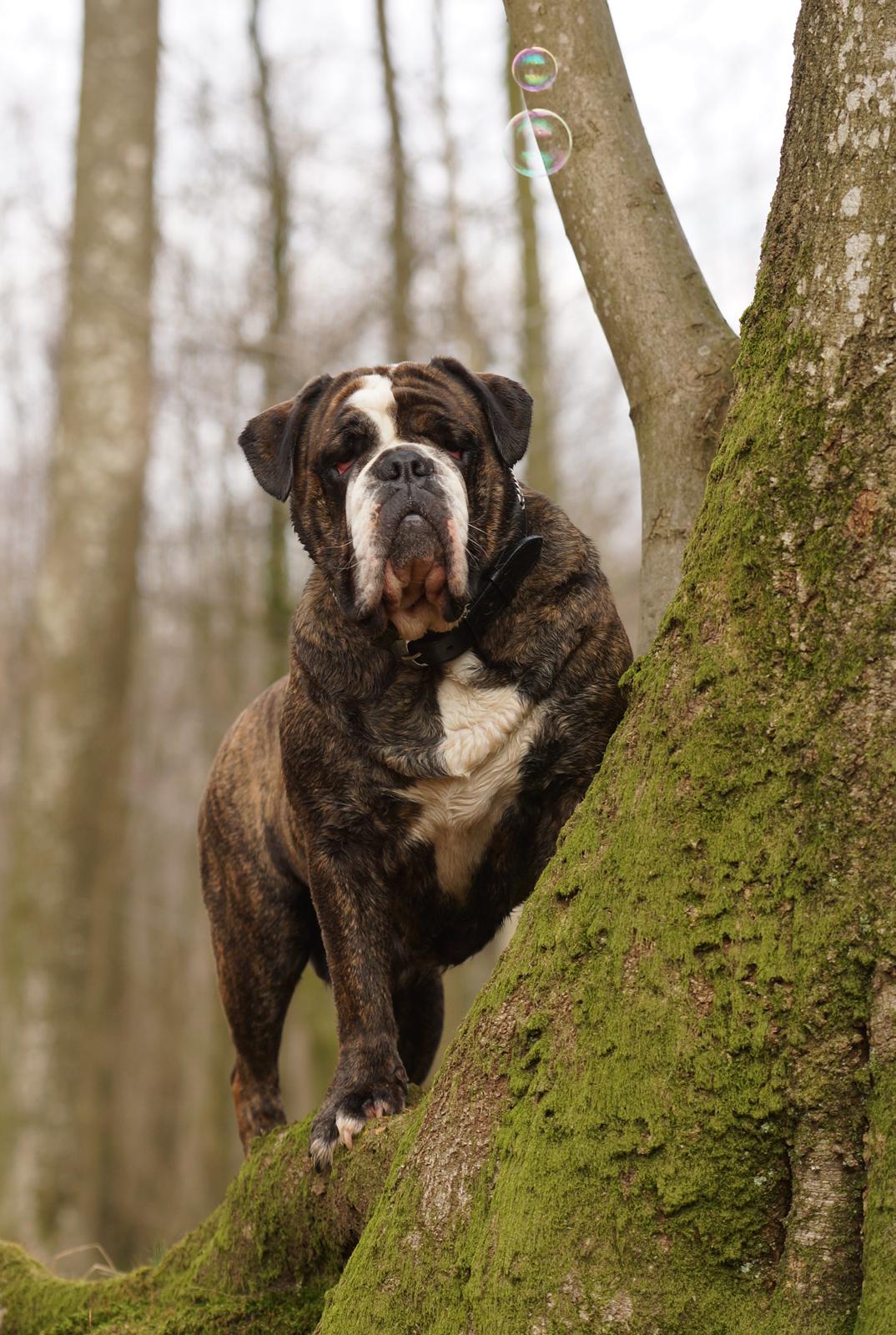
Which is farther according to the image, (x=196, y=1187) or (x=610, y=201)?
(x=196, y=1187)

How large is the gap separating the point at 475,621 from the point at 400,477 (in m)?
0.47

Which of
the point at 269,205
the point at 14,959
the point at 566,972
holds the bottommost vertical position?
the point at 14,959

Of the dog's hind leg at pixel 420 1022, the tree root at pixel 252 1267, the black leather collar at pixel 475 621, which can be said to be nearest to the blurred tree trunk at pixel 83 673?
the dog's hind leg at pixel 420 1022

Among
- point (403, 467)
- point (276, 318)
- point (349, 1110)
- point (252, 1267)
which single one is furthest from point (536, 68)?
point (276, 318)

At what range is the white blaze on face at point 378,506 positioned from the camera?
3748 mm

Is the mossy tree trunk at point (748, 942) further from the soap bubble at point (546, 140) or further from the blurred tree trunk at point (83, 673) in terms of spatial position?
the blurred tree trunk at point (83, 673)

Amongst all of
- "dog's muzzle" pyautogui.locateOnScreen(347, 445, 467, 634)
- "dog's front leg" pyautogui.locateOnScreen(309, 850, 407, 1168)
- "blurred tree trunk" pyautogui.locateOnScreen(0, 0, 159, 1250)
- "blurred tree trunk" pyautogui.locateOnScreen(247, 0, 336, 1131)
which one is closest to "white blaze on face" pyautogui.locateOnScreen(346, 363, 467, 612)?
"dog's muzzle" pyautogui.locateOnScreen(347, 445, 467, 634)

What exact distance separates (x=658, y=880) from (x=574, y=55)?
2622 millimetres

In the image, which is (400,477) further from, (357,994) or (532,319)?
(532,319)

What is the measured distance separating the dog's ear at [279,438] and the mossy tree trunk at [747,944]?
196cm

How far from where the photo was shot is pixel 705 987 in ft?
7.46

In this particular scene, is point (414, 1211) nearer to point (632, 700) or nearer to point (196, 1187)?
point (632, 700)

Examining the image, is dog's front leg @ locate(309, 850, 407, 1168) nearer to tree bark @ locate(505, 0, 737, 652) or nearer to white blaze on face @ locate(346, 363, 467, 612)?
white blaze on face @ locate(346, 363, 467, 612)

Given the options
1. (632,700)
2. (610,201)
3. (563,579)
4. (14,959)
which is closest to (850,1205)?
(632,700)
